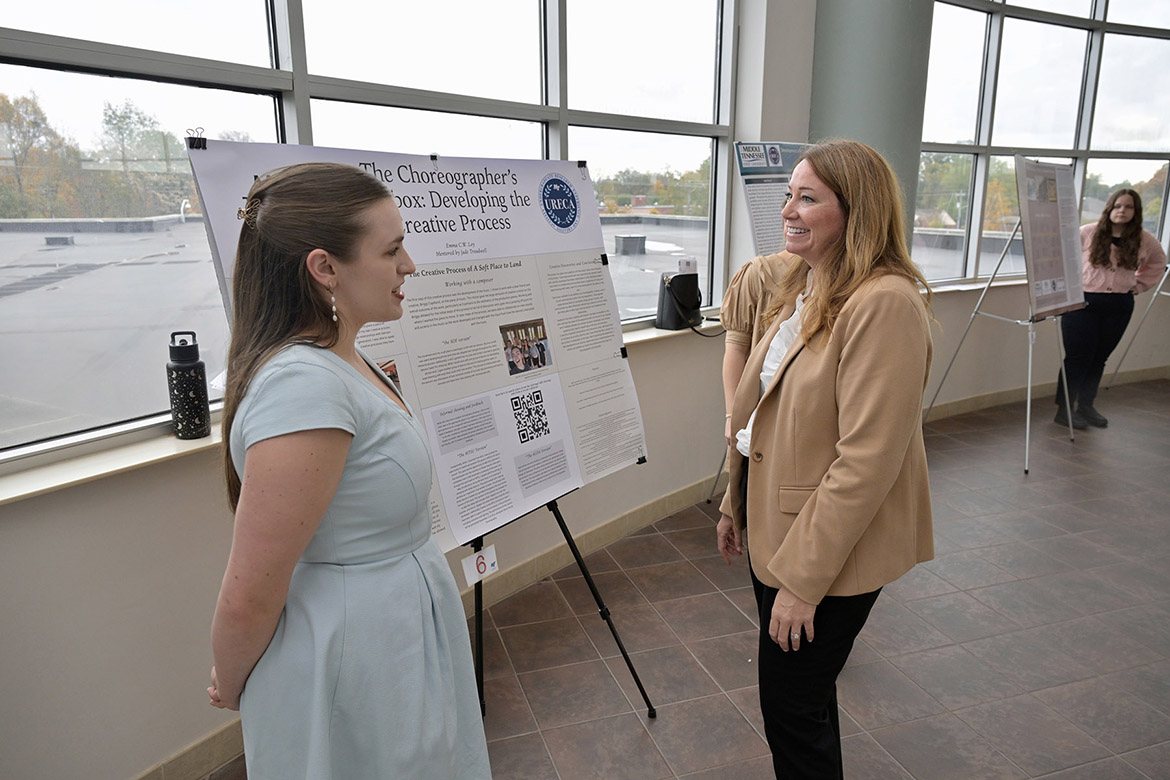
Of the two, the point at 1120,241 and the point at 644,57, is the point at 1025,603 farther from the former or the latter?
the point at 1120,241

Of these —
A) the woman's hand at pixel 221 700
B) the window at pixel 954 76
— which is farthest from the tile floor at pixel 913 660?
the window at pixel 954 76

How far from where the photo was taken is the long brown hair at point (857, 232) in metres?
1.43

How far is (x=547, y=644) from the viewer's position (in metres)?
2.78

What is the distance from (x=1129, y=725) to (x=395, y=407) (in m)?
2.48

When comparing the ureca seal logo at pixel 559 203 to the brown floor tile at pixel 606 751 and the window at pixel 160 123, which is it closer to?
the window at pixel 160 123

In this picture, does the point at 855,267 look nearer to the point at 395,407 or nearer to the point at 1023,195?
the point at 395,407

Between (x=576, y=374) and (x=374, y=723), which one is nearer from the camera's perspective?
(x=374, y=723)

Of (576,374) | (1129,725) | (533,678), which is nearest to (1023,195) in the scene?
(1129,725)

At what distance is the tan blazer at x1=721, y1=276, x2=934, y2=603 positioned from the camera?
4.40 feet

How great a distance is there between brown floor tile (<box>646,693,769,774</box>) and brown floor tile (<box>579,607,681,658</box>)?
35 cm

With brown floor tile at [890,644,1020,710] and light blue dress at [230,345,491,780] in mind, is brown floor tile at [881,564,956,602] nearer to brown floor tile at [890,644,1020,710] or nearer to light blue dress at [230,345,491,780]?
brown floor tile at [890,644,1020,710]

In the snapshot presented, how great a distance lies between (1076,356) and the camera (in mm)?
5398

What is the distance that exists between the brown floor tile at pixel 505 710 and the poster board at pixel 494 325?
715 mm

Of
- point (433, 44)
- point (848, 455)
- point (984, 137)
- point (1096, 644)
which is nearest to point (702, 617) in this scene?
point (1096, 644)
